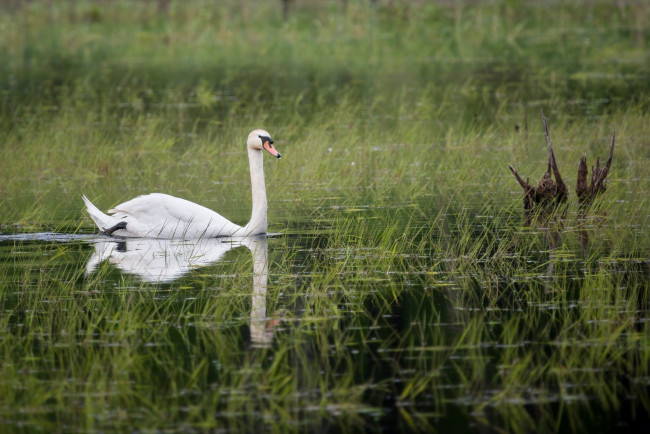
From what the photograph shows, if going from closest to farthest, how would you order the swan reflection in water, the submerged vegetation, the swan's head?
1. the submerged vegetation
2. the swan reflection in water
3. the swan's head

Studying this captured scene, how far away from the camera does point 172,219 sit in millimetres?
11273

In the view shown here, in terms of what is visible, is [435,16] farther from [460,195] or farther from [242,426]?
[242,426]

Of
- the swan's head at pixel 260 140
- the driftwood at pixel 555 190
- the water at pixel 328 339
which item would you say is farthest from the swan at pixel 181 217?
the driftwood at pixel 555 190

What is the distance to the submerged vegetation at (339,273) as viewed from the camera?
240 inches

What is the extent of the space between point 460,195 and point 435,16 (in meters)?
30.3

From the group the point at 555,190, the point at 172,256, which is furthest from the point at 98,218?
the point at 555,190

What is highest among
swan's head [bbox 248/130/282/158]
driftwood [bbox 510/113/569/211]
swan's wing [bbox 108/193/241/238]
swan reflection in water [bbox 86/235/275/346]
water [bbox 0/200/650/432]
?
swan's head [bbox 248/130/282/158]

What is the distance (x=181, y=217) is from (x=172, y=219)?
0.40ft

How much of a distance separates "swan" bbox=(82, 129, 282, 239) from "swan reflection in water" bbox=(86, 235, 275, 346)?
0.09 metres

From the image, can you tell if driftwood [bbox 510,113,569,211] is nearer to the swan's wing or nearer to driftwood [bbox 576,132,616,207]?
driftwood [bbox 576,132,616,207]

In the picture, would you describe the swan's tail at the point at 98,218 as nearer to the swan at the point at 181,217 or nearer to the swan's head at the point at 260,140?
the swan at the point at 181,217

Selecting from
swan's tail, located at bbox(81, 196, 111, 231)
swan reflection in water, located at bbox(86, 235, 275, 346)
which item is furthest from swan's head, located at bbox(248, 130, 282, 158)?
swan's tail, located at bbox(81, 196, 111, 231)

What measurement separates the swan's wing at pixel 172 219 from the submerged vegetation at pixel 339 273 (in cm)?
26

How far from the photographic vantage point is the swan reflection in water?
9266 millimetres
